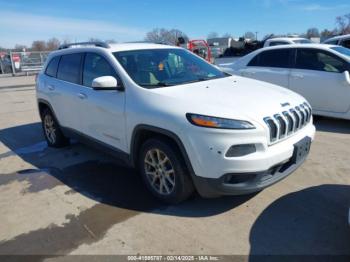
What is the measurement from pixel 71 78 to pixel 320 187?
3728 millimetres

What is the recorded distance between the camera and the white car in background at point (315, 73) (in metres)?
6.48

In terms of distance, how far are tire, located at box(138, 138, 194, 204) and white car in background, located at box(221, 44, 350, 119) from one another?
14.1ft

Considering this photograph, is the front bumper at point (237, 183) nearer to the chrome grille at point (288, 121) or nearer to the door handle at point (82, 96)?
the chrome grille at point (288, 121)

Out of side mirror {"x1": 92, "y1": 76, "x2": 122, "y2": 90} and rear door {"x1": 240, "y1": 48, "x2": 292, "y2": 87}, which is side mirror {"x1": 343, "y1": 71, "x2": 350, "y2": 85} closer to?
rear door {"x1": 240, "y1": 48, "x2": 292, "y2": 87}

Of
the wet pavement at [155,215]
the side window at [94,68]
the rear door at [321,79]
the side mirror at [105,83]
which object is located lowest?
the wet pavement at [155,215]

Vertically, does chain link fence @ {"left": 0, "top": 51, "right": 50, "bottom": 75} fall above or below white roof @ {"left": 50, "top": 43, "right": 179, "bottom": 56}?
below

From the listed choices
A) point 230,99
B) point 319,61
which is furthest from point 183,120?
point 319,61

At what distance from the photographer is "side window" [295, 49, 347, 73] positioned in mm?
6578

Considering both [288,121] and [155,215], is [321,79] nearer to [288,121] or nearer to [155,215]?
[288,121]

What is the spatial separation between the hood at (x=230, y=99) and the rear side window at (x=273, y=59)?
3438 millimetres

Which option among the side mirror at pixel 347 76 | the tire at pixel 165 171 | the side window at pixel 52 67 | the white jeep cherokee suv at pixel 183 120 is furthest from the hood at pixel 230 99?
the side mirror at pixel 347 76

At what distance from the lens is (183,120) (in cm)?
327

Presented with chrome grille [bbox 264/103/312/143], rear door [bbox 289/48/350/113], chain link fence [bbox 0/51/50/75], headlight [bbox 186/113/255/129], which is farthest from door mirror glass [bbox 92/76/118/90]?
chain link fence [bbox 0/51/50/75]

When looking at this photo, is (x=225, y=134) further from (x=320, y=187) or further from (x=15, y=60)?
(x=15, y=60)
